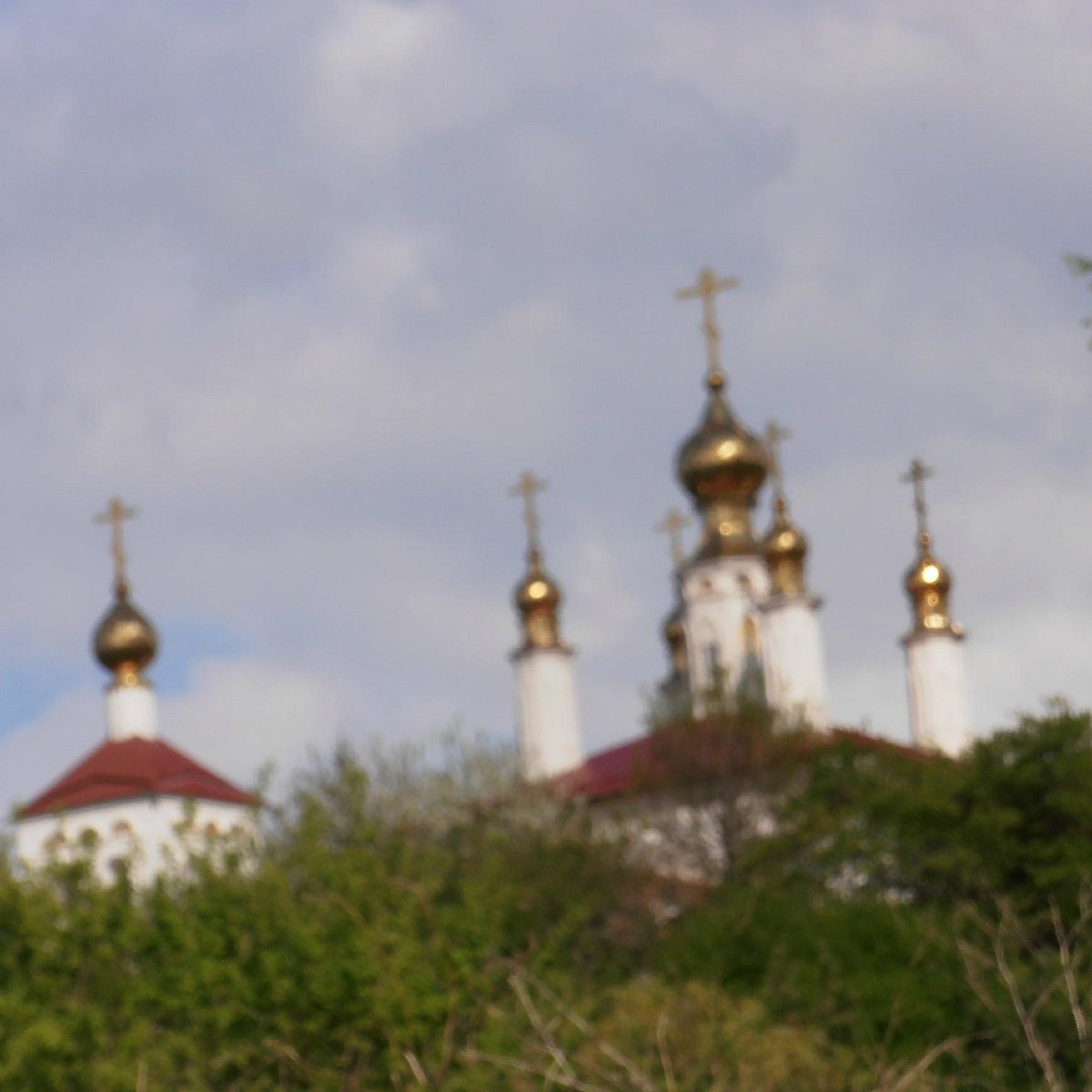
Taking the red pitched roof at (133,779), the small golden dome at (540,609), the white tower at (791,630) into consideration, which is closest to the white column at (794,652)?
the white tower at (791,630)

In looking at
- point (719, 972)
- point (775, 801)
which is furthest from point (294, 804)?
point (719, 972)

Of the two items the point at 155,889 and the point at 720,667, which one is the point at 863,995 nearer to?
the point at 155,889

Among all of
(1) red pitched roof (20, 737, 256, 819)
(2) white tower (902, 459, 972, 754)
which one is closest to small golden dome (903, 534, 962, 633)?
(2) white tower (902, 459, 972, 754)

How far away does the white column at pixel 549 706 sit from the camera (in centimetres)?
5988

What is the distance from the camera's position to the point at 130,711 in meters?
60.9

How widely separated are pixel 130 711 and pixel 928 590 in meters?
16.2

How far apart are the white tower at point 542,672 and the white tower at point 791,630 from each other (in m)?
4.72

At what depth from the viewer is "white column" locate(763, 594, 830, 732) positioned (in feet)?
187

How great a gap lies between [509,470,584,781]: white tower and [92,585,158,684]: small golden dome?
744 centimetres

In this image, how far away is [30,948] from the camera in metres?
25.4

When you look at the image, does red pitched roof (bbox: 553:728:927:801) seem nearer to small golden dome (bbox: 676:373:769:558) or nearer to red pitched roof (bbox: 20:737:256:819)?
small golden dome (bbox: 676:373:769:558)

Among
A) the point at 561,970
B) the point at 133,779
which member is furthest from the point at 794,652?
the point at 561,970

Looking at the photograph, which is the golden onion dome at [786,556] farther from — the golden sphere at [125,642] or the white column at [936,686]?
the golden sphere at [125,642]

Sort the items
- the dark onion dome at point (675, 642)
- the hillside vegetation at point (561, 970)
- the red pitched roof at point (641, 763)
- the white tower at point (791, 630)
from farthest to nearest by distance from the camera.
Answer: the dark onion dome at point (675, 642)
the white tower at point (791, 630)
the red pitched roof at point (641, 763)
the hillside vegetation at point (561, 970)
